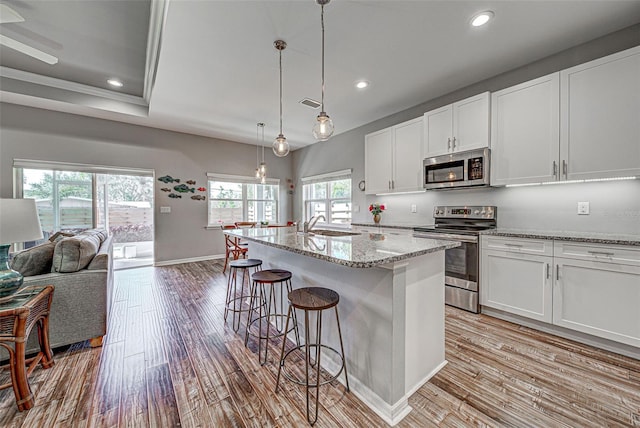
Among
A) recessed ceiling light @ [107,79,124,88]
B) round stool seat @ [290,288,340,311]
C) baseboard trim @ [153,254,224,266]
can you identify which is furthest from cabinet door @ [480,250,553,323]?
recessed ceiling light @ [107,79,124,88]

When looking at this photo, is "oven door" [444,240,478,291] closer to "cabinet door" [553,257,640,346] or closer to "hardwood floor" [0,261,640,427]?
"hardwood floor" [0,261,640,427]

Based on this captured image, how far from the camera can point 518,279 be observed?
2.46 m

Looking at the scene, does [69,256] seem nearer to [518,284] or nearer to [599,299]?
[518,284]

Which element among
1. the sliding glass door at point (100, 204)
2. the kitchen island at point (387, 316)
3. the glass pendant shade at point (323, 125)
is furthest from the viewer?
the sliding glass door at point (100, 204)

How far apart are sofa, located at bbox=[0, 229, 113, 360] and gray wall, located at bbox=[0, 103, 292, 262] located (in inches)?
119

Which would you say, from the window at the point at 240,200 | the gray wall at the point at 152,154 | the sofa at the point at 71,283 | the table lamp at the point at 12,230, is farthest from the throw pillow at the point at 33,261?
the window at the point at 240,200

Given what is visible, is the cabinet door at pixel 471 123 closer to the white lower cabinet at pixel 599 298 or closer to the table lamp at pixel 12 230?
the white lower cabinet at pixel 599 298

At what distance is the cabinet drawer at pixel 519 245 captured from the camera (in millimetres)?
2297

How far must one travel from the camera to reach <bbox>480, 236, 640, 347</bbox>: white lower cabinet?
1930 mm

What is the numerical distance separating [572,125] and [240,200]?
19.1 ft

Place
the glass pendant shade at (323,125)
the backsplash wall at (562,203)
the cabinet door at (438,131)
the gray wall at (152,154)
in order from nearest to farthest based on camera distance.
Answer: the glass pendant shade at (323,125), the backsplash wall at (562,203), the cabinet door at (438,131), the gray wall at (152,154)

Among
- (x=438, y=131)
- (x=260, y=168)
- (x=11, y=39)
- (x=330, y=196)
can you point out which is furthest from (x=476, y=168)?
(x=11, y=39)

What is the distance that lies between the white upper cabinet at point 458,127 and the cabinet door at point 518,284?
4.20 feet

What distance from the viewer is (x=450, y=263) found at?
2.92 meters
